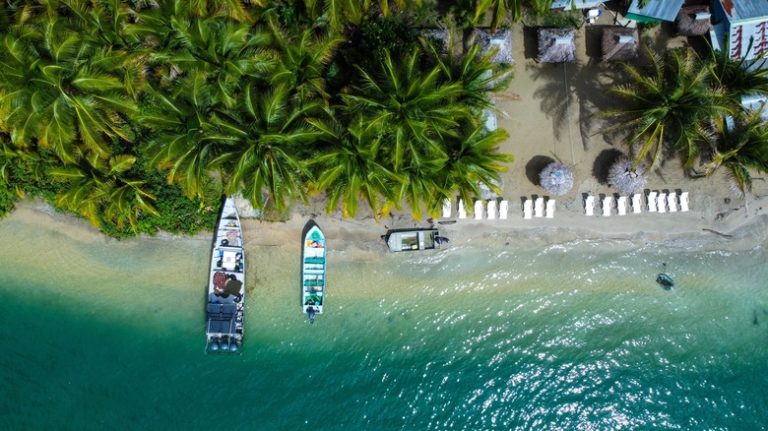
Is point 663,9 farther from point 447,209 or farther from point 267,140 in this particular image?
point 267,140

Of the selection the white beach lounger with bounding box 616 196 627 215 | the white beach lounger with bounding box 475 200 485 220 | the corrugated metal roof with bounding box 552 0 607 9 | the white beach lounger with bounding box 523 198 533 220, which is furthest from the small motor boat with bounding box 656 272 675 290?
the corrugated metal roof with bounding box 552 0 607 9

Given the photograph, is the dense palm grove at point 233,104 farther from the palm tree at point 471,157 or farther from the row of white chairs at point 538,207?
the row of white chairs at point 538,207

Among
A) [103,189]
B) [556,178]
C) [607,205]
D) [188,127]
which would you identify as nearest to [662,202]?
[607,205]

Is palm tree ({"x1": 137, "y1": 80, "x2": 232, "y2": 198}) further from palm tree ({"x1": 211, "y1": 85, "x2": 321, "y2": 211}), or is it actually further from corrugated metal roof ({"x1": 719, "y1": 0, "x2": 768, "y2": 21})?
corrugated metal roof ({"x1": 719, "y1": 0, "x2": 768, "y2": 21})

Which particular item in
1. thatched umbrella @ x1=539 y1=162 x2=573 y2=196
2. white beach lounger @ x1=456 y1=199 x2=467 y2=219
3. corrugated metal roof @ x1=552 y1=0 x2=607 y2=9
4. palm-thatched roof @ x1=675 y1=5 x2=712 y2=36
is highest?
corrugated metal roof @ x1=552 y1=0 x2=607 y2=9

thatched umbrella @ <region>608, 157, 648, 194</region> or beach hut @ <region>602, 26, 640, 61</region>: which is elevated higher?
beach hut @ <region>602, 26, 640, 61</region>

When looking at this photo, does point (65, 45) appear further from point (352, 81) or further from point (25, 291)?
point (25, 291)

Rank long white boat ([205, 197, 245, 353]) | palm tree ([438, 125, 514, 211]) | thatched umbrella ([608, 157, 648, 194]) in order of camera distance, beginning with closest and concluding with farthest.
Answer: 1. palm tree ([438, 125, 514, 211])
2. thatched umbrella ([608, 157, 648, 194])
3. long white boat ([205, 197, 245, 353])
